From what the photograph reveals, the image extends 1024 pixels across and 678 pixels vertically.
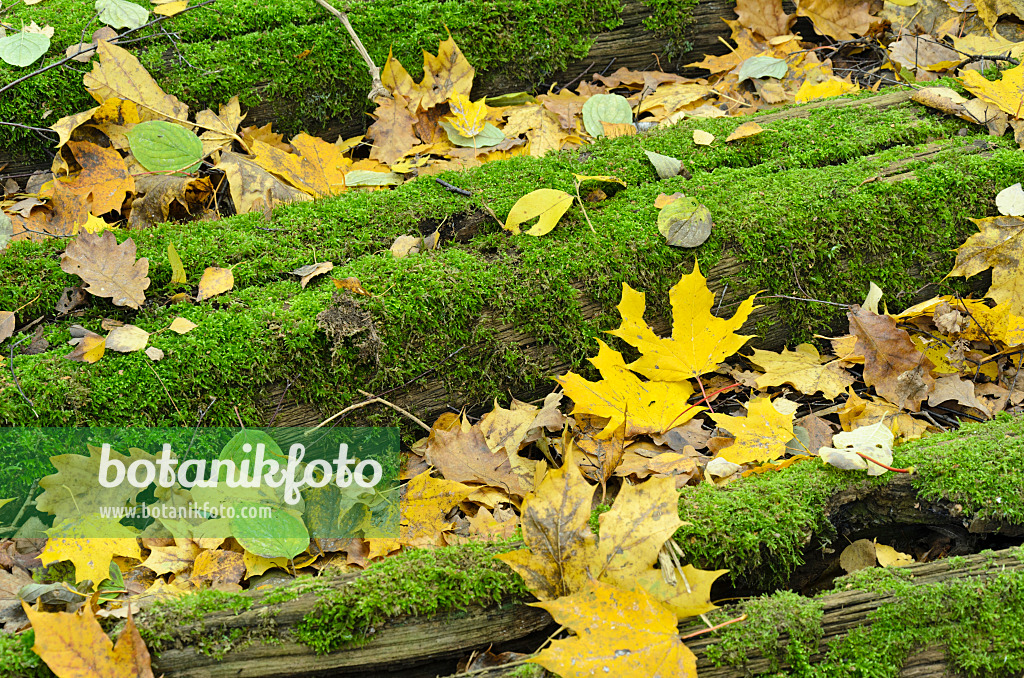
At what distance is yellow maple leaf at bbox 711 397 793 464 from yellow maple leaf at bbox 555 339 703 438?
15cm

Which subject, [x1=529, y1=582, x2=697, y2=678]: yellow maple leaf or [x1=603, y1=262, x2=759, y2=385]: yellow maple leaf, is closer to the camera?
[x1=529, y1=582, x2=697, y2=678]: yellow maple leaf

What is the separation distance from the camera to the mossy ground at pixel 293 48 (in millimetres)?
3086

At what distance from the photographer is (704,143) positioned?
295 cm

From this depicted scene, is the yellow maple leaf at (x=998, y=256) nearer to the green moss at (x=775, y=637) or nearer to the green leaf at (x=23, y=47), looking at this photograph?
the green moss at (x=775, y=637)

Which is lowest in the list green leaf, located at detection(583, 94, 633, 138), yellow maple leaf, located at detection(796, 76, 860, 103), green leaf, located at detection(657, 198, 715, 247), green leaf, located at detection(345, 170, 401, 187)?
green leaf, located at detection(657, 198, 715, 247)

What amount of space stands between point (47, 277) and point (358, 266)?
3.62ft

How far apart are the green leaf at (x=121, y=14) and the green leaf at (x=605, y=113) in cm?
219

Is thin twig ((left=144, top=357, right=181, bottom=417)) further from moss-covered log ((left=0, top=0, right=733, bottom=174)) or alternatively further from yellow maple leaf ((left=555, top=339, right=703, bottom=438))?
moss-covered log ((left=0, top=0, right=733, bottom=174))

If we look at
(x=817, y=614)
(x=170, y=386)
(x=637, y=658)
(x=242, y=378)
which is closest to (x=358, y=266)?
(x=242, y=378)

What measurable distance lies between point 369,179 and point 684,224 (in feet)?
4.56

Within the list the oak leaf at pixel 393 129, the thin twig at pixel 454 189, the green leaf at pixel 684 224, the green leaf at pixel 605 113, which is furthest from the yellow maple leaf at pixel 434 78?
the green leaf at pixel 684 224

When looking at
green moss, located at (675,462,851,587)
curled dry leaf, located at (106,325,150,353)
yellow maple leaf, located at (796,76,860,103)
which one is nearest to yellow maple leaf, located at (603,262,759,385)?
green moss, located at (675,462,851,587)

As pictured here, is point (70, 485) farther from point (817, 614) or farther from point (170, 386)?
point (817, 614)

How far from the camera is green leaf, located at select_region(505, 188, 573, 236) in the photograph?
2.58 m
